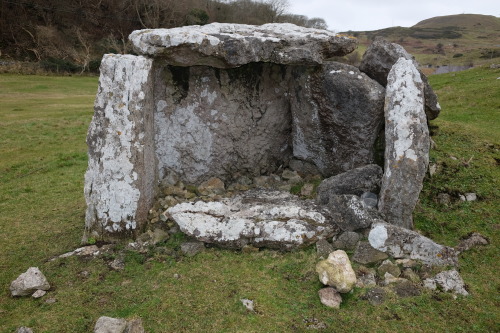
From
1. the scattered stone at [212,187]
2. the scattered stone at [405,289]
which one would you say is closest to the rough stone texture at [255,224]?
the scattered stone at [212,187]

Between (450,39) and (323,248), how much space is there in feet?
320

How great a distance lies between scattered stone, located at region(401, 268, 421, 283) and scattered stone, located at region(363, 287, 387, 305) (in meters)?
0.47

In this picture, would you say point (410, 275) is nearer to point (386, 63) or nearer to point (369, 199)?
point (369, 199)

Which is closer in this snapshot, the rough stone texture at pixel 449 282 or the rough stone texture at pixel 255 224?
the rough stone texture at pixel 449 282

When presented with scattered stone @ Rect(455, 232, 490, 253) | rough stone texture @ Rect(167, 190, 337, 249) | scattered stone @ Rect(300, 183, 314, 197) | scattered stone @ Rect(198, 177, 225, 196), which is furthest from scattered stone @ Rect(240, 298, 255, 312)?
scattered stone @ Rect(455, 232, 490, 253)

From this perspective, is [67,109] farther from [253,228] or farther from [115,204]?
[253,228]

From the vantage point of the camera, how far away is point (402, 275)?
523 centimetres

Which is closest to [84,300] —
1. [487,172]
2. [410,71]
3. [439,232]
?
[439,232]

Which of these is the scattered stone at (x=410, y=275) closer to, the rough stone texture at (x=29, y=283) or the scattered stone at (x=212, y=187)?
the scattered stone at (x=212, y=187)

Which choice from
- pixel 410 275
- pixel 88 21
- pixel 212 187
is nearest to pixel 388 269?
pixel 410 275

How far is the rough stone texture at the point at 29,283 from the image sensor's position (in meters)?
5.09

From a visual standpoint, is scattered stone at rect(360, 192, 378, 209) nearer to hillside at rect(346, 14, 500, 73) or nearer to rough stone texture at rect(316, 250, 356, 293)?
rough stone texture at rect(316, 250, 356, 293)

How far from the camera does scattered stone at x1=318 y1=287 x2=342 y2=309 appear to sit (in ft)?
15.7

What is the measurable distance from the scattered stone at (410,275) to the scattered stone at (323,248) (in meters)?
1.04
